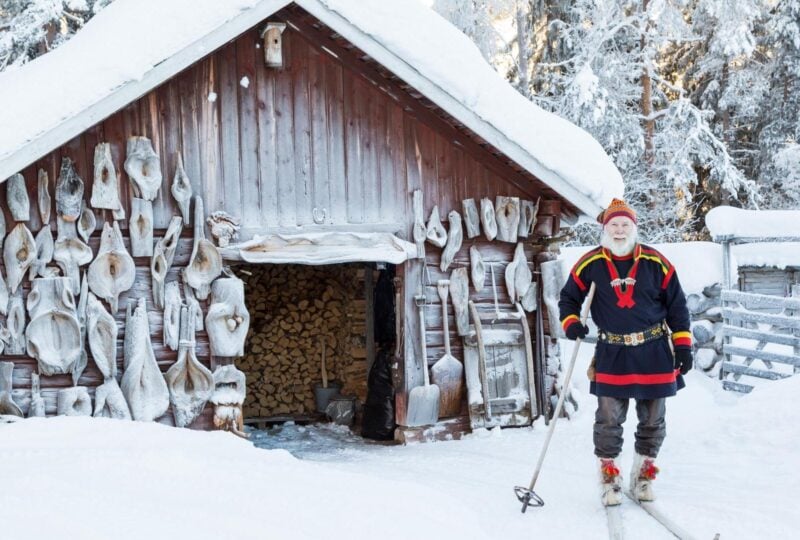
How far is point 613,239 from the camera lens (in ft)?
16.6

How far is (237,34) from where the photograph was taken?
6.72 meters

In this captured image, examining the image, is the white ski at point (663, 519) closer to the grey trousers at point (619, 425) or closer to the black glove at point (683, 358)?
the grey trousers at point (619, 425)

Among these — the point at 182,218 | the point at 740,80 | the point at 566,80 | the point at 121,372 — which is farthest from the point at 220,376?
the point at 740,80

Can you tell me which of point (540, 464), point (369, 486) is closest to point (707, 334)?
point (540, 464)

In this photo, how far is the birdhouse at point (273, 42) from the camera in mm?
7129

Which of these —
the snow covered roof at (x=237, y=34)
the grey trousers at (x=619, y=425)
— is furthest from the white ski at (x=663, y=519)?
the snow covered roof at (x=237, y=34)

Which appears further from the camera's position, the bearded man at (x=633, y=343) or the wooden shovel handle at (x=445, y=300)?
the wooden shovel handle at (x=445, y=300)

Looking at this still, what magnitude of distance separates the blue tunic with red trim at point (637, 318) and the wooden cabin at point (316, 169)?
2.63 meters

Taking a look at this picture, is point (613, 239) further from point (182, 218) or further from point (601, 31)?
point (601, 31)

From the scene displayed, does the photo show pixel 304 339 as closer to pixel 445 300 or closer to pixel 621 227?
pixel 445 300

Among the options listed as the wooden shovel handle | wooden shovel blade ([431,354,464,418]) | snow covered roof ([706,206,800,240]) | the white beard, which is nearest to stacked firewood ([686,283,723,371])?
snow covered roof ([706,206,800,240])

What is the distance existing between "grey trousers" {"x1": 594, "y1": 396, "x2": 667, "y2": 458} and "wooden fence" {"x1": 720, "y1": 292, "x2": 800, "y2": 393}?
4.73 metres

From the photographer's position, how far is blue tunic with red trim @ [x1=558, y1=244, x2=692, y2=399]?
4.95 metres

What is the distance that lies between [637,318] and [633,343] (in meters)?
0.16
